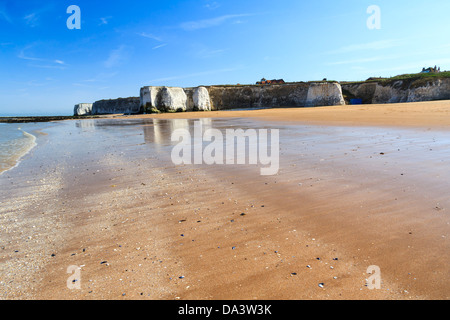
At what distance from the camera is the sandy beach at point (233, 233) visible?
185cm

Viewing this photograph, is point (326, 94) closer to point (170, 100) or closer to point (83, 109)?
point (170, 100)

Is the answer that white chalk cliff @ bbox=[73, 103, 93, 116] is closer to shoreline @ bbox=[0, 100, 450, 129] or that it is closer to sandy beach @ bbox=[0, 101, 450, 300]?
shoreline @ bbox=[0, 100, 450, 129]

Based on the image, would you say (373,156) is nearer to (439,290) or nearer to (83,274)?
(439,290)

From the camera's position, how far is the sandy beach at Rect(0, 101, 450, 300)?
185 cm

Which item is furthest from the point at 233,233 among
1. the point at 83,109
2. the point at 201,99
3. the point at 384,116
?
the point at 83,109

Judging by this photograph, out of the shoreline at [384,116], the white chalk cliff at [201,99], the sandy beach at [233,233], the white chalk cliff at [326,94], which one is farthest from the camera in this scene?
the white chalk cliff at [201,99]

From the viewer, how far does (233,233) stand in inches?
103

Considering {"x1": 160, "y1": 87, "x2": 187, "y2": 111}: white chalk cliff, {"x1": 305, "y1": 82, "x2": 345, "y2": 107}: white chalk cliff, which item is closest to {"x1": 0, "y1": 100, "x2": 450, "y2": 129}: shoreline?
{"x1": 305, "y1": 82, "x2": 345, "y2": 107}: white chalk cliff

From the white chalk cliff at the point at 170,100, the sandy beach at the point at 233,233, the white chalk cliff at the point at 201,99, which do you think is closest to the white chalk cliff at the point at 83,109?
the white chalk cliff at the point at 170,100

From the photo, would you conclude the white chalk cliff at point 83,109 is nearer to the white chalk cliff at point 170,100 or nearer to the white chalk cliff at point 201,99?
the white chalk cliff at point 170,100

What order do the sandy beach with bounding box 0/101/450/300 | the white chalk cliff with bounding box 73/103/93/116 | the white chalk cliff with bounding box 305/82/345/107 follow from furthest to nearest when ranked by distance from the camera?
the white chalk cliff with bounding box 73/103/93/116 < the white chalk cliff with bounding box 305/82/345/107 < the sandy beach with bounding box 0/101/450/300

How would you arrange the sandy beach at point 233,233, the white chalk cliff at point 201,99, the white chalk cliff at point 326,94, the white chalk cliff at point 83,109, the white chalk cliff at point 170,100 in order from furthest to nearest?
the white chalk cliff at point 83,109
the white chalk cliff at point 201,99
the white chalk cliff at point 170,100
the white chalk cliff at point 326,94
the sandy beach at point 233,233
